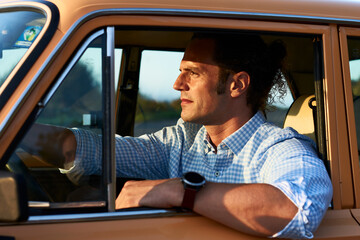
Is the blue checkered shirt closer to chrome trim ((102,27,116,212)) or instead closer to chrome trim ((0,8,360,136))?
chrome trim ((102,27,116,212))

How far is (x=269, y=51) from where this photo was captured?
271cm

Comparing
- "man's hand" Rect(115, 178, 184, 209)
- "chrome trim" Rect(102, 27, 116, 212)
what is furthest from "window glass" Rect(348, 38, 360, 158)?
A: "chrome trim" Rect(102, 27, 116, 212)

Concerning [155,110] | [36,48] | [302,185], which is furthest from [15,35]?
[155,110]

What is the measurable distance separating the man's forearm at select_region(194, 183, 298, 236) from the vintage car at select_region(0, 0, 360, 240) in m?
0.06

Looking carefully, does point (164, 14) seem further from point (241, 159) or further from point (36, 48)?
point (241, 159)

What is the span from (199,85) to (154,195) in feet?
2.60

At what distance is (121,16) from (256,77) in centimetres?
110

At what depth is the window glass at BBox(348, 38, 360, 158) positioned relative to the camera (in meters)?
2.13

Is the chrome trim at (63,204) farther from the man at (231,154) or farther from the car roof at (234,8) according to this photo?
the car roof at (234,8)

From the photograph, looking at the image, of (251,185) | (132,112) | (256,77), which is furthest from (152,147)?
(251,185)

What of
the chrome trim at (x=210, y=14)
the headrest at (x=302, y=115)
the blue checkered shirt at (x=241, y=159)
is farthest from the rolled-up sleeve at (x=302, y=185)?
the chrome trim at (x=210, y=14)

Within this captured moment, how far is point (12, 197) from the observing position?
1525mm

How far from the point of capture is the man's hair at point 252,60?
2.58 metres

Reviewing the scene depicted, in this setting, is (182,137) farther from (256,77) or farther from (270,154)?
(270,154)
